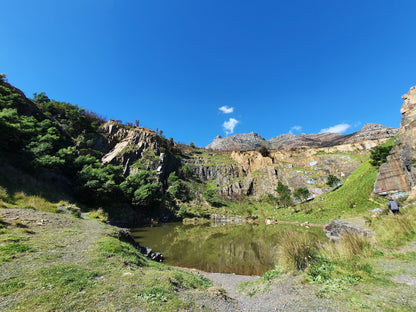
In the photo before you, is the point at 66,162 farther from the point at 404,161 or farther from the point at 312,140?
the point at 312,140

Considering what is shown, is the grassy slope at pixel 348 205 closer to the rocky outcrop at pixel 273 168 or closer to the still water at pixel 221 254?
the still water at pixel 221 254

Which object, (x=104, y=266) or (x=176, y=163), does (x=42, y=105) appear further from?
(x=104, y=266)

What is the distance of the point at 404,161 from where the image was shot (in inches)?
589

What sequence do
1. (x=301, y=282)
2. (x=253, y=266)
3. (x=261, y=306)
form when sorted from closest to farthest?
(x=261, y=306)
(x=301, y=282)
(x=253, y=266)

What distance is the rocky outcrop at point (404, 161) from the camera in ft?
47.3

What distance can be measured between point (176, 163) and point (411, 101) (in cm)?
4655

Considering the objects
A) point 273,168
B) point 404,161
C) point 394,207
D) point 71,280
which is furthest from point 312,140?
point 71,280

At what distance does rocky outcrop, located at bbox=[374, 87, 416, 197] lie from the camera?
14414 mm

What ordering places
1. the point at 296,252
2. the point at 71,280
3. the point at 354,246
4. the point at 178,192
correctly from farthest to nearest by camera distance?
1. the point at 178,192
2. the point at 354,246
3. the point at 296,252
4. the point at 71,280

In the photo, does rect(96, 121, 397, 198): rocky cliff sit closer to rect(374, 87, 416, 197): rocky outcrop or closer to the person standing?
rect(374, 87, 416, 197): rocky outcrop

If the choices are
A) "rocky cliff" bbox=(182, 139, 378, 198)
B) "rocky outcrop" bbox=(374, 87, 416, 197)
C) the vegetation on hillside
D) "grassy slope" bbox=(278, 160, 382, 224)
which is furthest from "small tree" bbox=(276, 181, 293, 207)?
the vegetation on hillside

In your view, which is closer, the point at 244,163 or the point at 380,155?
the point at 380,155

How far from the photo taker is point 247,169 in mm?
53531

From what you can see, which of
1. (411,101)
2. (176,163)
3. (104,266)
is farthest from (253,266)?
(176,163)
